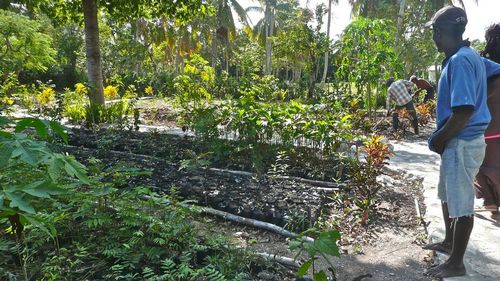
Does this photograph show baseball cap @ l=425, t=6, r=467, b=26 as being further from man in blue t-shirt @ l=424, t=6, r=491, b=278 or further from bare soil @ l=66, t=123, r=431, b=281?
bare soil @ l=66, t=123, r=431, b=281

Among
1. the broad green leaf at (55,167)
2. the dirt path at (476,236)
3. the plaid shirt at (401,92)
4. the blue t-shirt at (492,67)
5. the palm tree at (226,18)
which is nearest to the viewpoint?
the broad green leaf at (55,167)

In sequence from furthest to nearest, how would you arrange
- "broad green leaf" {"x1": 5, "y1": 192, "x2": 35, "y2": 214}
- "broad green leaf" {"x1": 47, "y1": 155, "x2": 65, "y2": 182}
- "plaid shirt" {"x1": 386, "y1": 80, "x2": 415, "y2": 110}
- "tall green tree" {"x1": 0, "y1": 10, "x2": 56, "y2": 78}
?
"tall green tree" {"x1": 0, "y1": 10, "x2": 56, "y2": 78} < "plaid shirt" {"x1": 386, "y1": 80, "x2": 415, "y2": 110} < "broad green leaf" {"x1": 47, "y1": 155, "x2": 65, "y2": 182} < "broad green leaf" {"x1": 5, "y1": 192, "x2": 35, "y2": 214}

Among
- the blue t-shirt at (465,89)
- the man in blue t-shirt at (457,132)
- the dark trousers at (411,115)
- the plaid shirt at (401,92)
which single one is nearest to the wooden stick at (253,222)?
the man in blue t-shirt at (457,132)

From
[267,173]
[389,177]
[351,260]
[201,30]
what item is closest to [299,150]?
[267,173]

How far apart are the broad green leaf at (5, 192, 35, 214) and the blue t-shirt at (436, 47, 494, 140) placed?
7.55 feet

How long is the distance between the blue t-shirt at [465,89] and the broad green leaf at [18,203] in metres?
2.30

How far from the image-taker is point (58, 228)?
9.36ft

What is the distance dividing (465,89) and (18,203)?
93.7 inches

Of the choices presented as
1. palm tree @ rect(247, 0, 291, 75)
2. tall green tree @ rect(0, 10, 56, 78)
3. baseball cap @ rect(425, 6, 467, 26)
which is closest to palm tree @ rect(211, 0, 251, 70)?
palm tree @ rect(247, 0, 291, 75)

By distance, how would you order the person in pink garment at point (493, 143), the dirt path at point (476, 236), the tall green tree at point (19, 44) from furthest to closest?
the tall green tree at point (19, 44), the person in pink garment at point (493, 143), the dirt path at point (476, 236)

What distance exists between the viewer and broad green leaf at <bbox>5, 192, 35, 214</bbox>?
140 centimetres

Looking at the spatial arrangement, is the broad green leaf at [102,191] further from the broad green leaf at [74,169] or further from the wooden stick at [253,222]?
the wooden stick at [253,222]

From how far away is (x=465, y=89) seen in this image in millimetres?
2391

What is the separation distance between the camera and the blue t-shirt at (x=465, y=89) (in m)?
2.40
